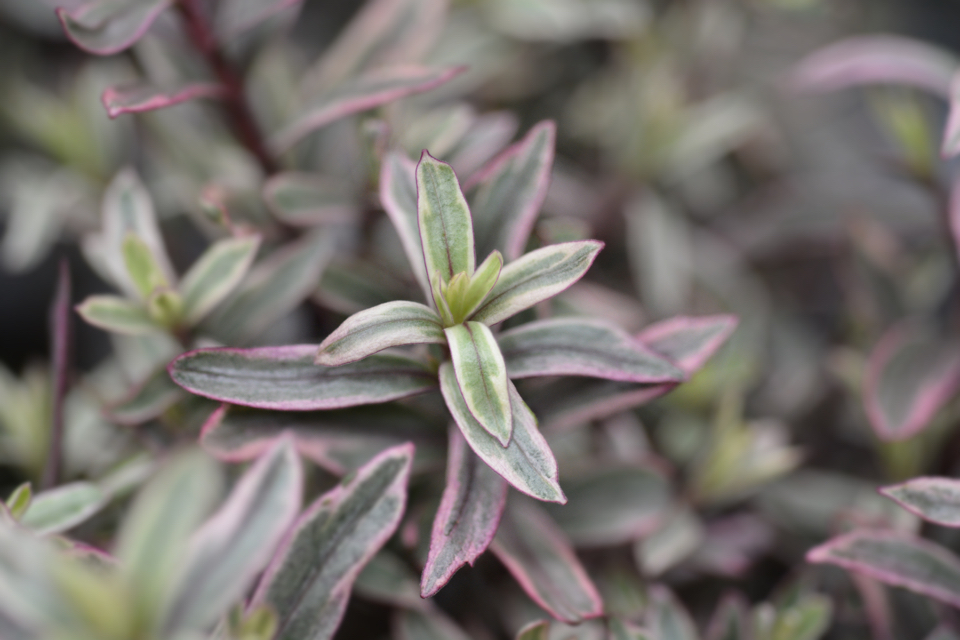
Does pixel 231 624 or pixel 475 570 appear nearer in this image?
pixel 231 624

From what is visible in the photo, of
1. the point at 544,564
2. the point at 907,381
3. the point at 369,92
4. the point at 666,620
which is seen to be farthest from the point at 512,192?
the point at 907,381

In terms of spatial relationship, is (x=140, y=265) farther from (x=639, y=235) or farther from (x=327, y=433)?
(x=639, y=235)

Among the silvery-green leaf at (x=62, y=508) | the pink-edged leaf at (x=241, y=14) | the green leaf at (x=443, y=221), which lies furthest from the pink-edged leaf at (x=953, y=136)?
the silvery-green leaf at (x=62, y=508)

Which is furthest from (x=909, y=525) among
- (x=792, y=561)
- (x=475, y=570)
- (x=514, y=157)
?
(x=514, y=157)

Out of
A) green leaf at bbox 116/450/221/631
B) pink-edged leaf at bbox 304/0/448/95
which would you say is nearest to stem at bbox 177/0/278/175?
pink-edged leaf at bbox 304/0/448/95

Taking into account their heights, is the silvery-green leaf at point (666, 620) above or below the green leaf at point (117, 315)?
below

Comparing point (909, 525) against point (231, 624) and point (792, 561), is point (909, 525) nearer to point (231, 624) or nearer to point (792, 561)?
point (792, 561)

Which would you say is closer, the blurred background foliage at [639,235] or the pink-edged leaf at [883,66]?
the blurred background foliage at [639,235]

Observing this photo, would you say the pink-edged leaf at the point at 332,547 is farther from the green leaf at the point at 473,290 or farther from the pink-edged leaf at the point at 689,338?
the pink-edged leaf at the point at 689,338
